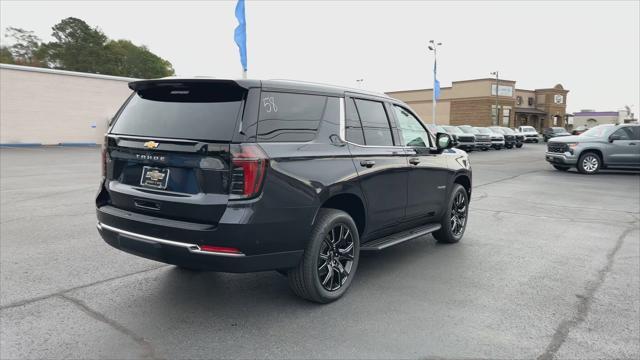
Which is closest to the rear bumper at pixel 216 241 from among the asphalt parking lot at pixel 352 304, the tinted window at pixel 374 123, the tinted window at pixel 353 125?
the asphalt parking lot at pixel 352 304

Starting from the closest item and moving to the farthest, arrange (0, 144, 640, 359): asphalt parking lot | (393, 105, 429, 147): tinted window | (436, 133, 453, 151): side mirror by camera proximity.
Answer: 1. (0, 144, 640, 359): asphalt parking lot
2. (393, 105, 429, 147): tinted window
3. (436, 133, 453, 151): side mirror

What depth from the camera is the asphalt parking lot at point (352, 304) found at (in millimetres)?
3260

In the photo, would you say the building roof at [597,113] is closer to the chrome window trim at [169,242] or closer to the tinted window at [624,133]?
the tinted window at [624,133]

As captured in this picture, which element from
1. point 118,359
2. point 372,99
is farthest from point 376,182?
point 118,359

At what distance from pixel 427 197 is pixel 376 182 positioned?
121cm

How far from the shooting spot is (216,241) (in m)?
3.26

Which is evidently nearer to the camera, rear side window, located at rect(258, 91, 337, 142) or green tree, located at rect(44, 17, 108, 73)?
rear side window, located at rect(258, 91, 337, 142)

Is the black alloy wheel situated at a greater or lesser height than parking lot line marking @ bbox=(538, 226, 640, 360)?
greater

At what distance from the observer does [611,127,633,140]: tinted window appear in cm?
1617

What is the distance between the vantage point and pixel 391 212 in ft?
15.6

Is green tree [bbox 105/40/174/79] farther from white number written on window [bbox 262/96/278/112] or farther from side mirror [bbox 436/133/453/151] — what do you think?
white number written on window [bbox 262/96/278/112]

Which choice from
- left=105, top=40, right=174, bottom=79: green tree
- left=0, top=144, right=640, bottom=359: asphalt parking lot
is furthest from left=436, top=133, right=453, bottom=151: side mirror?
left=105, top=40, right=174, bottom=79: green tree

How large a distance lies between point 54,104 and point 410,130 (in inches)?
1203

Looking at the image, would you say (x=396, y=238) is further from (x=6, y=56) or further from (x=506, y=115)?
(x=6, y=56)
